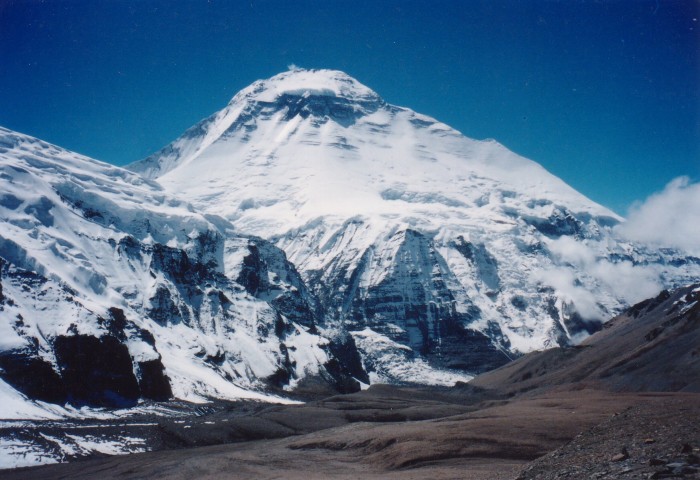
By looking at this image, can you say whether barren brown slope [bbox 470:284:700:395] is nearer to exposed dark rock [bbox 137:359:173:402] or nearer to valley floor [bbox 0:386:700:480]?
valley floor [bbox 0:386:700:480]

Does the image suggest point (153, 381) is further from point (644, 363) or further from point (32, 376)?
point (644, 363)

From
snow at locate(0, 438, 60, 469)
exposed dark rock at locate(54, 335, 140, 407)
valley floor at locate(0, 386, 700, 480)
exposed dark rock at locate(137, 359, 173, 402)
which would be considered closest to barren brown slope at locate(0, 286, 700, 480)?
valley floor at locate(0, 386, 700, 480)

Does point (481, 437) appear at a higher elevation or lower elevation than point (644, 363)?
lower

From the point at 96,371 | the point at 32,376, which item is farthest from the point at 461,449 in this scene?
the point at 96,371

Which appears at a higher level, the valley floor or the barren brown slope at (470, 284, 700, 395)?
the barren brown slope at (470, 284, 700, 395)

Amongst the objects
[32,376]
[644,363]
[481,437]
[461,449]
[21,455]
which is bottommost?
[21,455]

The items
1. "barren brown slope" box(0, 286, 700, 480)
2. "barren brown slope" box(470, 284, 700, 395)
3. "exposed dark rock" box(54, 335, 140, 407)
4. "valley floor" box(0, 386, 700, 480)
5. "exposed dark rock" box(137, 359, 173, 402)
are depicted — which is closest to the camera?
"valley floor" box(0, 386, 700, 480)

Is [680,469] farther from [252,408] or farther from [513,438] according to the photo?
[252,408]

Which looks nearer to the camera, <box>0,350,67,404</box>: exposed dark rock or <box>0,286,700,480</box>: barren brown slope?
<box>0,286,700,480</box>: barren brown slope

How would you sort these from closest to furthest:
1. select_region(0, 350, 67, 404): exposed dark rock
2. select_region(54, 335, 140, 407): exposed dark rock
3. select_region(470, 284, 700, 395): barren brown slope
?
select_region(470, 284, 700, 395): barren brown slope
select_region(0, 350, 67, 404): exposed dark rock
select_region(54, 335, 140, 407): exposed dark rock
